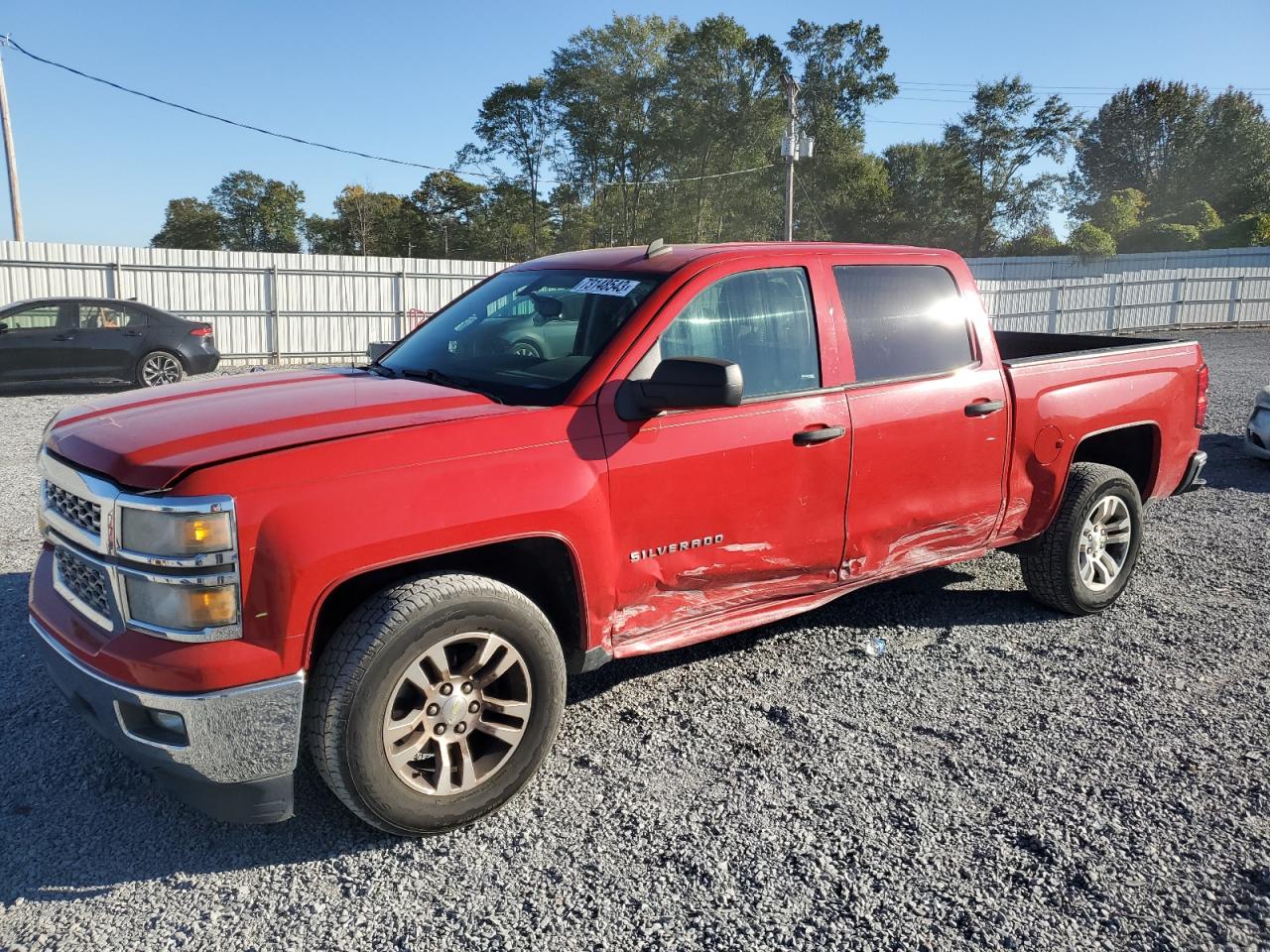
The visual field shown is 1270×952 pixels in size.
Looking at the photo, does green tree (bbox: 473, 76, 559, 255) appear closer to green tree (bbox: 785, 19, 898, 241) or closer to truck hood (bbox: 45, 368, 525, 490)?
green tree (bbox: 785, 19, 898, 241)

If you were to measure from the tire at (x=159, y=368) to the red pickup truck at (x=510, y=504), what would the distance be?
40.8ft

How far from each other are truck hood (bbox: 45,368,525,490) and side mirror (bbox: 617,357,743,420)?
16.4 inches

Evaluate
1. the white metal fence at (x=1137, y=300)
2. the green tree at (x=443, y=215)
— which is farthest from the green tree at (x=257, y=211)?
the white metal fence at (x=1137, y=300)

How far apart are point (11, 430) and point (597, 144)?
53.6m

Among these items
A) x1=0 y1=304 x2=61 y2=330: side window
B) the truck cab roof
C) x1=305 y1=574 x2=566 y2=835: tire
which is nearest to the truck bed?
the truck cab roof

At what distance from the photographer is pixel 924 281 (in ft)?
14.8

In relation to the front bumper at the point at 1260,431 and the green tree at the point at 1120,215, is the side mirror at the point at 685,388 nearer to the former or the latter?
the front bumper at the point at 1260,431

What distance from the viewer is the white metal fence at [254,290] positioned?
61.7 feet

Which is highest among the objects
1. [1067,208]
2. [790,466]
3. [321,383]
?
[1067,208]

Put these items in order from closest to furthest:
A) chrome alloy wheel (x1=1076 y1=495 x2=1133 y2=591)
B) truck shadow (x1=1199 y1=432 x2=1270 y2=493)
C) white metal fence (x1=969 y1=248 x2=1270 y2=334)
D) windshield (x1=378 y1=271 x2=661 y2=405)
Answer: windshield (x1=378 y1=271 x2=661 y2=405) < chrome alloy wheel (x1=1076 y1=495 x2=1133 y2=591) < truck shadow (x1=1199 y1=432 x2=1270 y2=493) < white metal fence (x1=969 y1=248 x2=1270 y2=334)

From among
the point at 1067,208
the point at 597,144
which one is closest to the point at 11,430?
the point at 597,144

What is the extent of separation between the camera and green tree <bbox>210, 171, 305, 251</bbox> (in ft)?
212

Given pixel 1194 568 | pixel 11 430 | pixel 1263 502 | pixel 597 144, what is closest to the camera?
pixel 1194 568

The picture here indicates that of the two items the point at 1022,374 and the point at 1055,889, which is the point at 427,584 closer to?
the point at 1055,889
